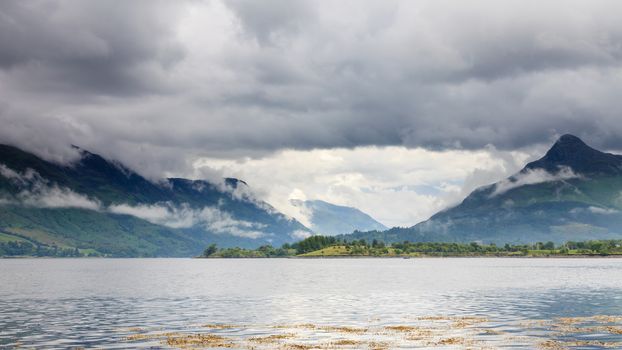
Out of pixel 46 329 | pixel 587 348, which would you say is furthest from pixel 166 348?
pixel 587 348

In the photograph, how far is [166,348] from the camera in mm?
70812

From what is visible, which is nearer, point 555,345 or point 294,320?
point 555,345

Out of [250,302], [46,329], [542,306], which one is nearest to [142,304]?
[250,302]

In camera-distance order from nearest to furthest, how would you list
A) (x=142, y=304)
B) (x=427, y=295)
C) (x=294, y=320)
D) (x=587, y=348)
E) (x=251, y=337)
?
(x=587, y=348)
(x=251, y=337)
(x=294, y=320)
(x=142, y=304)
(x=427, y=295)

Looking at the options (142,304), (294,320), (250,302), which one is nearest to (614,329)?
(294,320)

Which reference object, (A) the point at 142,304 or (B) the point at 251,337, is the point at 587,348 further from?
(A) the point at 142,304

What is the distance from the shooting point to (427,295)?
152 meters

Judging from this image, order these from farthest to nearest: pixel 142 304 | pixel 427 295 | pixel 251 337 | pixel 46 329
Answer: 1. pixel 427 295
2. pixel 142 304
3. pixel 46 329
4. pixel 251 337

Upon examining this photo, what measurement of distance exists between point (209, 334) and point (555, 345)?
41.8 meters

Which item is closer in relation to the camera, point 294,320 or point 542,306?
point 294,320

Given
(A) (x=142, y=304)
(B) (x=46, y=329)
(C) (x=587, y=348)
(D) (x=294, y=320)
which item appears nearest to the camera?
(C) (x=587, y=348)

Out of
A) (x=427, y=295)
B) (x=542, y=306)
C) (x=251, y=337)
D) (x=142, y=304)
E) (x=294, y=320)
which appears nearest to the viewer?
(x=251, y=337)

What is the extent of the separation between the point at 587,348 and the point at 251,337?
38703 millimetres

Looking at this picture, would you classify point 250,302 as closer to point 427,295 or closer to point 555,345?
point 427,295
